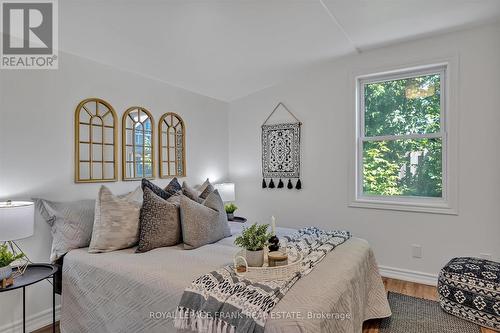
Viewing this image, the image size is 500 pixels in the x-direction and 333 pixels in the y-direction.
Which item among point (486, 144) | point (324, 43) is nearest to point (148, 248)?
point (324, 43)

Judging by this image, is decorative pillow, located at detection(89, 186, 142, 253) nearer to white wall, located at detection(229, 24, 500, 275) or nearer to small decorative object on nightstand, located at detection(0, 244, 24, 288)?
small decorative object on nightstand, located at detection(0, 244, 24, 288)

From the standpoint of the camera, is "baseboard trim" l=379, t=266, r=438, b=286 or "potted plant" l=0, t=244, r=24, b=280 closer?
"potted plant" l=0, t=244, r=24, b=280

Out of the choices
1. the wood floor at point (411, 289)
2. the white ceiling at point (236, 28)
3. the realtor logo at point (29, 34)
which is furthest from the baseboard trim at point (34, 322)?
the wood floor at point (411, 289)

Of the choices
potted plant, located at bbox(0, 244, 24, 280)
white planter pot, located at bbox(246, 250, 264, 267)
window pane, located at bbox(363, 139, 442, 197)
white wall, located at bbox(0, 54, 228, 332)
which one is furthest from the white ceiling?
white planter pot, located at bbox(246, 250, 264, 267)

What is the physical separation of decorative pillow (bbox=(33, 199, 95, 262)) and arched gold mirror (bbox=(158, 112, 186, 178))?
3.54ft

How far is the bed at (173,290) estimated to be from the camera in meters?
1.33

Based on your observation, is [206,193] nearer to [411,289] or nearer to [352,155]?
[352,155]

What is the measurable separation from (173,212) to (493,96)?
10.0ft

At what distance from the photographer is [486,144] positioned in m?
2.69

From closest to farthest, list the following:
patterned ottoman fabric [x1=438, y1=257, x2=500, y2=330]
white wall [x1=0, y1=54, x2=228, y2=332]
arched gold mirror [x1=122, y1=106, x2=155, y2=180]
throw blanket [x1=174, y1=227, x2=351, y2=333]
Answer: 1. throw blanket [x1=174, y1=227, x2=351, y2=333]
2. white wall [x1=0, y1=54, x2=228, y2=332]
3. patterned ottoman fabric [x1=438, y1=257, x2=500, y2=330]
4. arched gold mirror [x1=122, y1=106, x2=155, y2=180]

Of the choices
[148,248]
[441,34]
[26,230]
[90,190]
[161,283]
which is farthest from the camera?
[441,34]

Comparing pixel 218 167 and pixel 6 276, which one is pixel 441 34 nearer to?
pixel 218 167

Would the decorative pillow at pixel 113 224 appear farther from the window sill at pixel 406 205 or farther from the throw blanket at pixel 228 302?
the window sill at pixel 406 205

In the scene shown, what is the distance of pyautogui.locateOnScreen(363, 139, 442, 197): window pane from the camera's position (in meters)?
3.02
